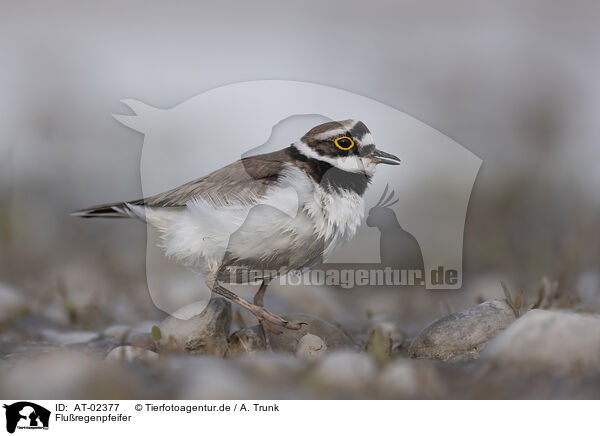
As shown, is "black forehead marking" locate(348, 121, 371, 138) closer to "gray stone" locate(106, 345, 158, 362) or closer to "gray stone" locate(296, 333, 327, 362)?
"gray stone" locate(296, 333, 327, 362)

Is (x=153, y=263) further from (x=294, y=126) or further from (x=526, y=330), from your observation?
(x=526, y=330)

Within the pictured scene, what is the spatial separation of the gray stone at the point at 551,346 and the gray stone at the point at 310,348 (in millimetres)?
606

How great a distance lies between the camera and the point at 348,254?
2.55 meters

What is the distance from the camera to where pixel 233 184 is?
2.26 m

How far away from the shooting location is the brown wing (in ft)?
7.34

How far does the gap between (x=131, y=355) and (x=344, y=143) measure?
1.16m

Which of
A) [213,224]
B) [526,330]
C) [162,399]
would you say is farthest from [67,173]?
[526,330]

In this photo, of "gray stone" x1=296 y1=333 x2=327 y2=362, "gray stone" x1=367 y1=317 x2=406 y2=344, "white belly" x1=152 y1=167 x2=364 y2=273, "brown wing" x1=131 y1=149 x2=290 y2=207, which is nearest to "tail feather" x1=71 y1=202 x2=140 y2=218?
"brown wing" x1=131 y1=149 x2=290 y2=207

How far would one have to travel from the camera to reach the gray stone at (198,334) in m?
2.12

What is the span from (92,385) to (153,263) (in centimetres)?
80

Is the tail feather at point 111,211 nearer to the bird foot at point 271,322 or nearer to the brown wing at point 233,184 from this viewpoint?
the brown wing at point 233,184

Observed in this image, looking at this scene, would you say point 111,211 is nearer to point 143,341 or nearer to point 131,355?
point 143,341

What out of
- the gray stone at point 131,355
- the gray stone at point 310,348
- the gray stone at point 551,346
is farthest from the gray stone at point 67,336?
the gray stone at point 551,346

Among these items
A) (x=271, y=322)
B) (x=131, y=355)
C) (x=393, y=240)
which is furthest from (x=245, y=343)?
(x=393, y=240)
